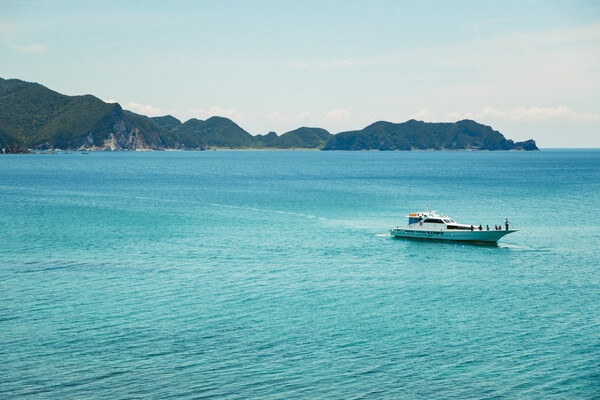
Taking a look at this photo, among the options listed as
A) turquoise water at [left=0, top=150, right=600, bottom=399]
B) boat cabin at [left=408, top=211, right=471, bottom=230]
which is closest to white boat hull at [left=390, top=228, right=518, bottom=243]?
boat cabin at [left=408, top=211, right=471, bottom=230]

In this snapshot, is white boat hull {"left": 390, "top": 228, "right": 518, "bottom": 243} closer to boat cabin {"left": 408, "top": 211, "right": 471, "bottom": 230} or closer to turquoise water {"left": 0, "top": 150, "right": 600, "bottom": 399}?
boat cabin {"left": 408, "top": 211, "right": 471, "bottom": 230}

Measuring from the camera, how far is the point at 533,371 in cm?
3881

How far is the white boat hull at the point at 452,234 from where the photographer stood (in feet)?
293

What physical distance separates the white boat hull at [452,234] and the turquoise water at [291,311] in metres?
1.89

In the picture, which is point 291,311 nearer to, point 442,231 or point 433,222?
point 442,231

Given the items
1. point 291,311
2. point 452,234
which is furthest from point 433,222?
point 291,311

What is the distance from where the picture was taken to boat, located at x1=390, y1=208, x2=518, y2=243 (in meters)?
89.9

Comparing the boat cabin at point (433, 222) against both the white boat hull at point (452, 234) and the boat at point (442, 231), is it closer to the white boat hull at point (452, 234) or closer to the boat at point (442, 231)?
the boat at point (442, 231)

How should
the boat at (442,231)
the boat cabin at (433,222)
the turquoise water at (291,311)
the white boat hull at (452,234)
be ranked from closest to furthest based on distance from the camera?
the turquoise water at (291,311) → the white boat hull at (452,234) → the boat at (442,231) → the boat cabin at (433,222)

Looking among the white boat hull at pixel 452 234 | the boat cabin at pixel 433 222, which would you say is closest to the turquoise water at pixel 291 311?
the white boat hull at pixel 452 234

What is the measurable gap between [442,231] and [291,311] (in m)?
48.4

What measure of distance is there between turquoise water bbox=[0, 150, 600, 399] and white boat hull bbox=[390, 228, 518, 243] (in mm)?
1889

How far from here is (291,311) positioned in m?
51.9

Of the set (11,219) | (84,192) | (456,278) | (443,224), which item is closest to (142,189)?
(84,192)
